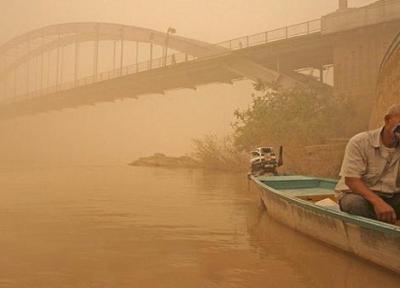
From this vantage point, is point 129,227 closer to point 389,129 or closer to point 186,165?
point 389,129

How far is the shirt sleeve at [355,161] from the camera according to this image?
14.7 ft

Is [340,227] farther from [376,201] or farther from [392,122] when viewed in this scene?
[392,122]

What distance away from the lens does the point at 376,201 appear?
14.5ft

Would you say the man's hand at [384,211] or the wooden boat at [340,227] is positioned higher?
the man's hand at [384,211]

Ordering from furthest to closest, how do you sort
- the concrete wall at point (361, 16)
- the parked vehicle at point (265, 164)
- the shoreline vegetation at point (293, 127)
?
1. the concrete wall at point (361, 16)
2. the shoreline vegetation at point (293, 127)
3. the parked vehicle at point (265, 164)

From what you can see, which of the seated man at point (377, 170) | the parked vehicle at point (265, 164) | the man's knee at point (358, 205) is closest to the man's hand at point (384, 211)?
the seated man at point (377, 170)

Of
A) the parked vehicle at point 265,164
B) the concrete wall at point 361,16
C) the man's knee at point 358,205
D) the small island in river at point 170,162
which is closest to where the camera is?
the man's knee at point 358,205

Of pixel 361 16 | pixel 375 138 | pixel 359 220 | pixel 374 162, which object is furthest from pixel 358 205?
pixel 361 16

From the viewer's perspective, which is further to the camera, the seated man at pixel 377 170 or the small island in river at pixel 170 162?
the small island in river at pixel 170 162

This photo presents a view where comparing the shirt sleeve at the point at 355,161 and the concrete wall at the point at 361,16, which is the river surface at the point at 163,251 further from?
the concrete wall at the point at 361,16

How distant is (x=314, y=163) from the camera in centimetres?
1648

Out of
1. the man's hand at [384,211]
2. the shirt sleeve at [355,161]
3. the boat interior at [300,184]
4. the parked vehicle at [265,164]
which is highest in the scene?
the shirt sleeve at [355,161]

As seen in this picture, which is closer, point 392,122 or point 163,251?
point 392,122

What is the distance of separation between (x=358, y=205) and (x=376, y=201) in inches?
10.9
